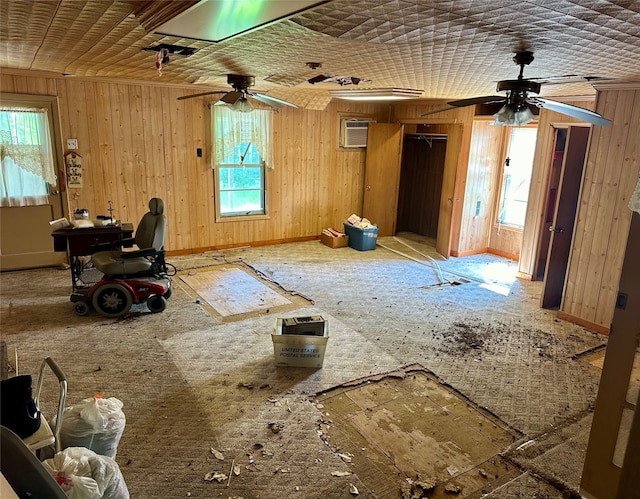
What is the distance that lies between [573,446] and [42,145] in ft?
20.6

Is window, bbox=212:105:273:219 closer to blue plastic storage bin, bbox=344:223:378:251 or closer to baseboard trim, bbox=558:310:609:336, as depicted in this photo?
blue plastic storage bin, bbox=344:223:378:251

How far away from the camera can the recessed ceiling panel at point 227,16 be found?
1913 mm

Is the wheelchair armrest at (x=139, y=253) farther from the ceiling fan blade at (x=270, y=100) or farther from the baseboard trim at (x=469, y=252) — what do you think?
the baseboard trim at (x=469, y=252)

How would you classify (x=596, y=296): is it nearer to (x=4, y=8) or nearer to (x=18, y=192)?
(x=4, y=8)

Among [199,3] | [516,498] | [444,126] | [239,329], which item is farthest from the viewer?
[444,126]

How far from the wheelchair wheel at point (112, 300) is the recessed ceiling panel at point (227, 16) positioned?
9.15ft

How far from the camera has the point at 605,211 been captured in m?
4.47

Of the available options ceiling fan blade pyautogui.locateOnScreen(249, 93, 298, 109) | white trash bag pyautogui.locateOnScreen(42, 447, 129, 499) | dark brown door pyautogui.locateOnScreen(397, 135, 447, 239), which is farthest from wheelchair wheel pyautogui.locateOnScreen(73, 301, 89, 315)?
dark brown door pyautogui.locateOnScreen(397, 135, 447, 239)

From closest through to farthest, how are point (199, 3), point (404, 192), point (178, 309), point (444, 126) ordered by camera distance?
point (199, 3), point (178, 309), point (444, 126), point (404, 192)

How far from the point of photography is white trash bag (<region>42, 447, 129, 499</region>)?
185 centimetres

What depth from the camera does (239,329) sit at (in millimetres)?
4430

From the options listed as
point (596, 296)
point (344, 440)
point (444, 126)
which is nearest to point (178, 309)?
point (344, 440)

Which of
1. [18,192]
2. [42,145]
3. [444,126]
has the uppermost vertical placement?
[444,126]

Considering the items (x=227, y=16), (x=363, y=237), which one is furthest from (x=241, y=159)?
(x=227, y=16)
